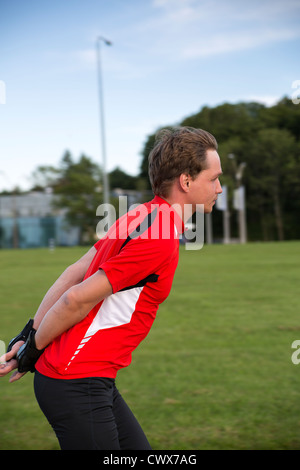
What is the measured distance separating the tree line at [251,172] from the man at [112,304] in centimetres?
5054

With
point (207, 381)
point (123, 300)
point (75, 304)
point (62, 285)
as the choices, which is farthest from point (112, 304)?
point (207, 381)

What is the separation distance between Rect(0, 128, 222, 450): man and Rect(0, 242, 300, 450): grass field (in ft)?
7.03

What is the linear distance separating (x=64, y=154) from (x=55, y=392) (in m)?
116

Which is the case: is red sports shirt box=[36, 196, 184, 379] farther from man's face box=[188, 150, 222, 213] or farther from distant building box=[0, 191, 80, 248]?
distant building box=[0, 191, 80, 248]

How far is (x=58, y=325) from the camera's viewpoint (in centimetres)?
204

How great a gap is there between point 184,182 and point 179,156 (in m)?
0.10

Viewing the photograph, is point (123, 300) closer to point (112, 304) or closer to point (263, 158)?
point (112, 304)

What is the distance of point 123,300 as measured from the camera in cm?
207

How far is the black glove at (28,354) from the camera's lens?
2158 mm

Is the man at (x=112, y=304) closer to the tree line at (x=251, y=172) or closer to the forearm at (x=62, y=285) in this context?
the forearm at (x=62, y=285)

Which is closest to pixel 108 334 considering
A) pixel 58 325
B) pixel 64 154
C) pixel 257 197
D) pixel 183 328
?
pixel 58 325

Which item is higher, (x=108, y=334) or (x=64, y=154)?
(x=64, y=154)

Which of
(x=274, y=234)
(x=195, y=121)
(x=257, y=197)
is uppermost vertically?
(x=195, y=121)
